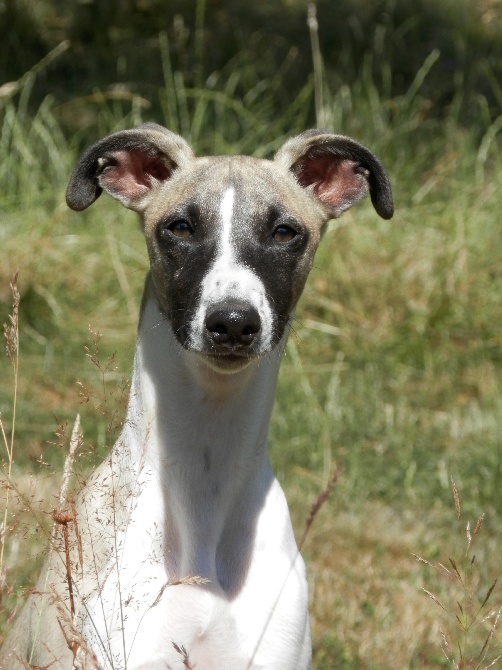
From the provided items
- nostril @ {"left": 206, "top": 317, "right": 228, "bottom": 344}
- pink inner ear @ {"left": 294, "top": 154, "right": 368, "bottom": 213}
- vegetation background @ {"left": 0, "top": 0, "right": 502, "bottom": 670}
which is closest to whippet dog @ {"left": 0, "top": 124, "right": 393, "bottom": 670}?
nostril @ {"left": 206, "top": 317, "right": 228, "bottom": 344}

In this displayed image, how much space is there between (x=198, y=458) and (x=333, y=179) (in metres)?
1.19

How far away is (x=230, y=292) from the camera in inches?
128

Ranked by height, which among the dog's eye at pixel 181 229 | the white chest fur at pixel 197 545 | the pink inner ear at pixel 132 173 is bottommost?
the white chest fur at pixel 197 545

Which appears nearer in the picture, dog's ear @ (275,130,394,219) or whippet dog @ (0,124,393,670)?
whippet dog @ (0,124,393,670)

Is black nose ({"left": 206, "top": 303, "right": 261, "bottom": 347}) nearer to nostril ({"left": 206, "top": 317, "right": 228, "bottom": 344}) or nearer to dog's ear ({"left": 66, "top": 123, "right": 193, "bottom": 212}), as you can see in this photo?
nostril ({"left": 206, "top": 317, "right": 228, "bottom": 344})

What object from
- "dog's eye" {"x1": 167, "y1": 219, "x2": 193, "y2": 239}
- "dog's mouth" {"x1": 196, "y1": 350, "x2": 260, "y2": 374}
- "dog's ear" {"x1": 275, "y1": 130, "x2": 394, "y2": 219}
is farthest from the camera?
"dog's ear" {"x1": 275, "y1": 130, "x2": 394, "y2": 219}

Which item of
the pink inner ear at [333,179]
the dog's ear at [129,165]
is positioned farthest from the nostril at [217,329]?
the pink inner ear at [333,179]

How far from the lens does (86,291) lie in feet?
26.9

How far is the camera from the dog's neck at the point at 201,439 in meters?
3.52

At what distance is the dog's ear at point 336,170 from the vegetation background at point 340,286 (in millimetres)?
1713

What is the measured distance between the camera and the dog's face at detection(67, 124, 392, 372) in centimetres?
332

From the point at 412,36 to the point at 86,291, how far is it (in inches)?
194

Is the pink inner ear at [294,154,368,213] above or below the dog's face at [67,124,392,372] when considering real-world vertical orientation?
below

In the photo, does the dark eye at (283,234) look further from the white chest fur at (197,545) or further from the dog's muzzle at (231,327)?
the dog's muzzle at (231,327)
